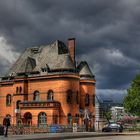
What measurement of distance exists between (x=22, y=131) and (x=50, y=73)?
2377 cm

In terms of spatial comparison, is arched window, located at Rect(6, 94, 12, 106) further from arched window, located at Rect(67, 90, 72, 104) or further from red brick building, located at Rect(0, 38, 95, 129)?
arched window, located at Rect(67, 90, 72, 104)

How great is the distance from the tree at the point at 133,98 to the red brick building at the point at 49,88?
426 inches

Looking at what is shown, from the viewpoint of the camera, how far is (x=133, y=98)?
83625 millimetres

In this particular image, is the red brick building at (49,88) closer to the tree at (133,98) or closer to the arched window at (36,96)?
the arched window at (36,96)

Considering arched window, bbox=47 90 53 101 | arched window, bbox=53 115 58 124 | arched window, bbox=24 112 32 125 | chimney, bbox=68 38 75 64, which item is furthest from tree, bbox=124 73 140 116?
arched window, bbox=24 112 32 125

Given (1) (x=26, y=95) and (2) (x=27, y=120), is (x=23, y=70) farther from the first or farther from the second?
A: (2) (x=27, y=120)

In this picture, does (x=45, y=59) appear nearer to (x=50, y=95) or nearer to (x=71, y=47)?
(x=71, y=47)

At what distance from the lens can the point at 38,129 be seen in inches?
2188

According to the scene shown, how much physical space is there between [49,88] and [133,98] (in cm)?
2066

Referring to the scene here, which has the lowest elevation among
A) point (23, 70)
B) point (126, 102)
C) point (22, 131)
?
point (22, 131)

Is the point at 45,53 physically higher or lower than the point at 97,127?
higher

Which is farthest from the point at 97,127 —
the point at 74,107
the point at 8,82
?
the point at 8,82

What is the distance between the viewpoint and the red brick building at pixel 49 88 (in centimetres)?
7000

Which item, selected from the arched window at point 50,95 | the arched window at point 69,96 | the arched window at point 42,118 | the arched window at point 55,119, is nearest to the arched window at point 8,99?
the arched window at point 50,95
